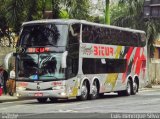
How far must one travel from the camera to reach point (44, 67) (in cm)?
2789

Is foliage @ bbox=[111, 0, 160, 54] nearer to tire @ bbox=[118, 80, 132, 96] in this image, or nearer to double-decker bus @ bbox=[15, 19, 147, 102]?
tire @ bbox=[118, 80, 132, 96]

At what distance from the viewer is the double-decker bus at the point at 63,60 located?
27.9m

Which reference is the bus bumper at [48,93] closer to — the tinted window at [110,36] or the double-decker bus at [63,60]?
the double-decker bus at [63,60]

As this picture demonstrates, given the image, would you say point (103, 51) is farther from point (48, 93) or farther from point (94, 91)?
point (48, 93)

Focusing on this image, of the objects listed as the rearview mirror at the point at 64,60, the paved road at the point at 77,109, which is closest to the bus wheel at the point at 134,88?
the paved road at the point at 77,109

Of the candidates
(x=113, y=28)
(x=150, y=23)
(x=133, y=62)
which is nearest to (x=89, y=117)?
(x=113, y=28)

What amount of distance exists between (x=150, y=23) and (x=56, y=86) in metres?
23.7

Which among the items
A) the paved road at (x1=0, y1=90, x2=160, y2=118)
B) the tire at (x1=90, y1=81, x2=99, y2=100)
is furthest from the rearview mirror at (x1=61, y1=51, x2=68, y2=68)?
the tire at (x1=90, y1=81, x2=99, y2=100)

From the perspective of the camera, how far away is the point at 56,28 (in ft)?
93.1

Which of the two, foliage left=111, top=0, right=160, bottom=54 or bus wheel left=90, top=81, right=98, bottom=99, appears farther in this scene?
foliage left=111, top=0, right=160, bottom=54

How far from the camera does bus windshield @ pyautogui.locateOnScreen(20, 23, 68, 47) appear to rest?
28.1 m

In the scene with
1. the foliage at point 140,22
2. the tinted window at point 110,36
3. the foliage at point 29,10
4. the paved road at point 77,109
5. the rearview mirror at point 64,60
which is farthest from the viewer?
the foliage at point 140,22

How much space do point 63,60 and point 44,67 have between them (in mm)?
1152

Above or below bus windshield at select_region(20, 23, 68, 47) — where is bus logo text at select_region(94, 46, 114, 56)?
below
